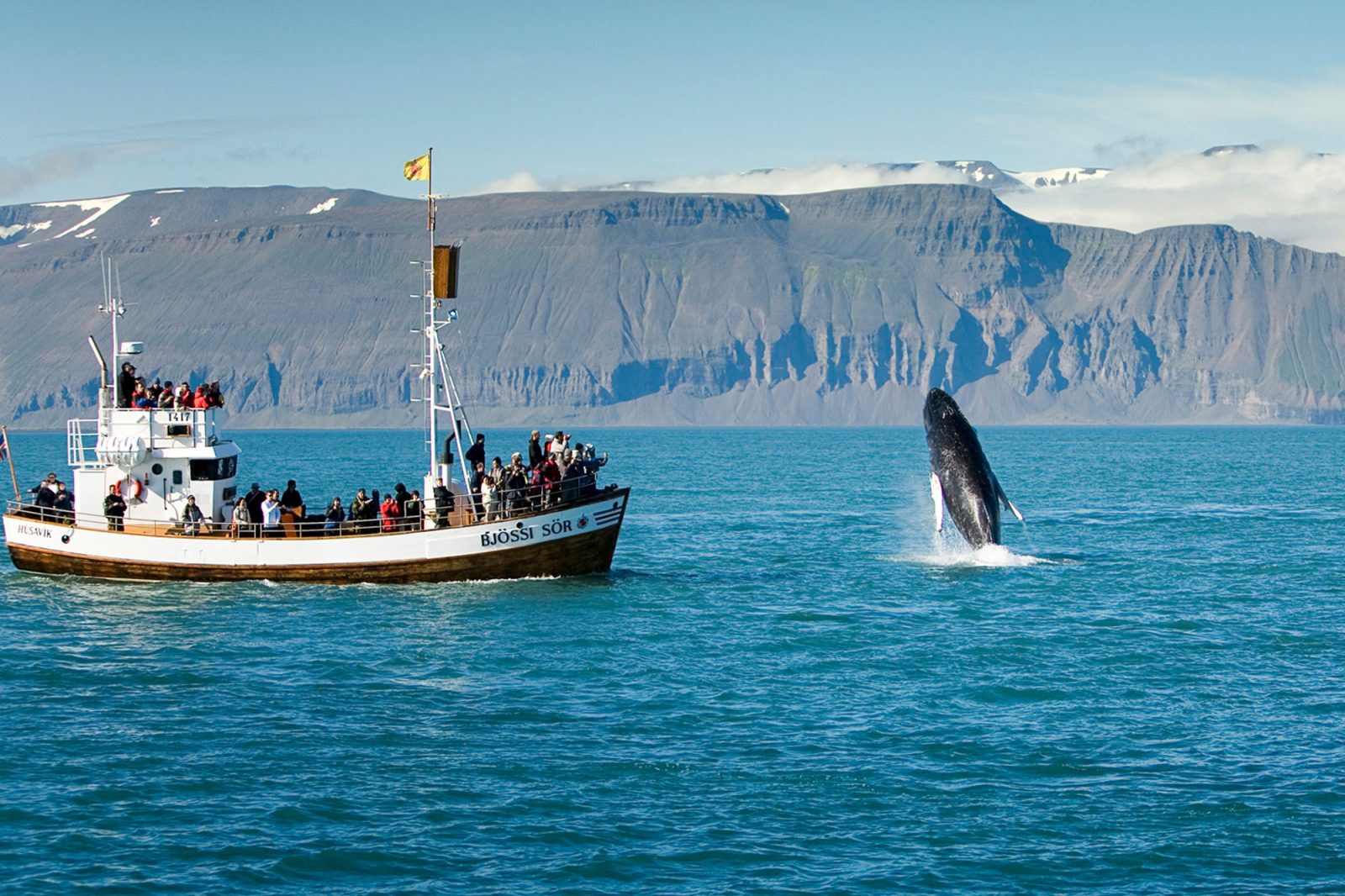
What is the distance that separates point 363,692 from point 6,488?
245 ft

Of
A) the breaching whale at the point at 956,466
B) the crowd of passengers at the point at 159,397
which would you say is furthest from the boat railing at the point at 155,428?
the breaching whale at the point at 956,466

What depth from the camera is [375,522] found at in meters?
44.1

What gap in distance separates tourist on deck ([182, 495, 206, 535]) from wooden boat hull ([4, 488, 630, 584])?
1.27 feet

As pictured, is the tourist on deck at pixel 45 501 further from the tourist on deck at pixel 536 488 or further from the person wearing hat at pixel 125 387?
the tourist on deck at pixel 536 488

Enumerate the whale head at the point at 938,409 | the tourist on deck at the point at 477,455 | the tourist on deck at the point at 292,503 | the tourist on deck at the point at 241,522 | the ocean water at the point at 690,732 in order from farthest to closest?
the whale head at the point at 938,409
the tourist on deck at the point at 292,503
the tourist on deck at the point at 477,455
the tourist on deck at the point at 241,522
the ocean water at the point at 690,732

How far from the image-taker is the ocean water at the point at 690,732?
21500 mm

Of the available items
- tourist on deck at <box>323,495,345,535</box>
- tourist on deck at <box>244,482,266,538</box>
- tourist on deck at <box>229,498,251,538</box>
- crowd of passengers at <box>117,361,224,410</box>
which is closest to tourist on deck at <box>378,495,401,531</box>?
tourist on deck at <box>323,495,345,535</box>

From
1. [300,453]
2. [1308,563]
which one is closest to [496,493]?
[1308,563]

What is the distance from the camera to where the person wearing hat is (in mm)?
46094

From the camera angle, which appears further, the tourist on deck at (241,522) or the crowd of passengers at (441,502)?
the tourist on deck at (241,522)

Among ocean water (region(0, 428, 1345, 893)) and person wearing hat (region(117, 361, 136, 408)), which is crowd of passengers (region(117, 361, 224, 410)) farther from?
ocean water (region(0, 428, 1345, 893))

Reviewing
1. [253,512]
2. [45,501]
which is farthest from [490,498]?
[45,501]

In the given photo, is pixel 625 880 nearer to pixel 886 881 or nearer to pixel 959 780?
pixel 886 881

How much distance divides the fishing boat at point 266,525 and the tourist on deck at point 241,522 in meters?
0.05
